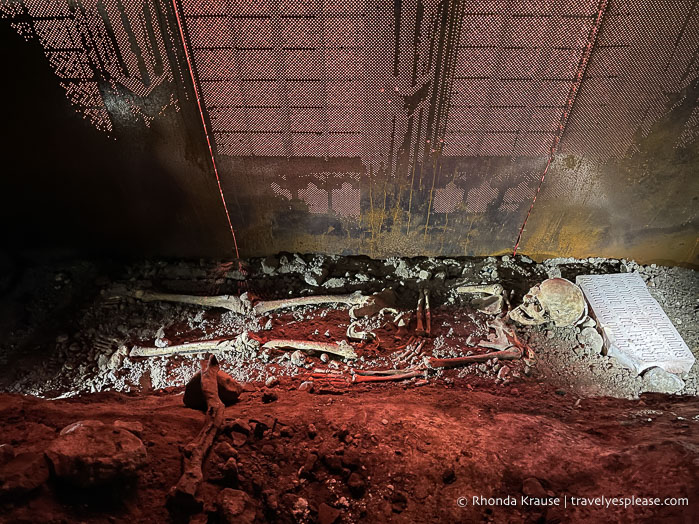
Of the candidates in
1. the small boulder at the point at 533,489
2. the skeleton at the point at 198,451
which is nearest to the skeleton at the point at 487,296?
the small boulder at the point at 533,489

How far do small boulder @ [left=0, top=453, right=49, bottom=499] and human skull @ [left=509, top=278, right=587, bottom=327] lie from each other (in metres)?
3.54

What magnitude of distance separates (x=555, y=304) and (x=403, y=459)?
6.75ft

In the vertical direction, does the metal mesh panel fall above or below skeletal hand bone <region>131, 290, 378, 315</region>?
above

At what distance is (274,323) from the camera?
4164 millimetres

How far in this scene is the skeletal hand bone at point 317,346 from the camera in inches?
147

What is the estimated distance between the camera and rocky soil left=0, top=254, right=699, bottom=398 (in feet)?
11.9

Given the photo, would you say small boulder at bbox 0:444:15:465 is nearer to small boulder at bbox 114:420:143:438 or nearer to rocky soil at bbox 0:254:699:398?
small boulder at bbox 114:420:143:438

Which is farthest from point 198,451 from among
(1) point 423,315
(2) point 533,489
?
(1) point 423,315

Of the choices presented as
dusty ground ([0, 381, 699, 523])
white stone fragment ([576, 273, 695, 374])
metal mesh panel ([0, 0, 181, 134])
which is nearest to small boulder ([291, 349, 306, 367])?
dusty ground ([0, 381, 699, 523])

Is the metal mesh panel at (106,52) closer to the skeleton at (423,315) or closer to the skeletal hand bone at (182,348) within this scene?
the skeletal hand bone at (182,348)

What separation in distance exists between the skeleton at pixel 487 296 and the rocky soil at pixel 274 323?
87 mm

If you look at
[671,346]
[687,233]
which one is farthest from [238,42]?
[687,233]

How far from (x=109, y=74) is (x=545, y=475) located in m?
4.14

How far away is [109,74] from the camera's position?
11.3 ft
